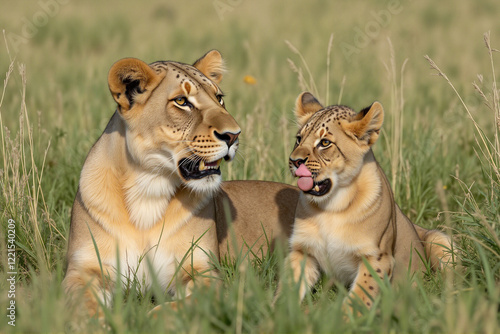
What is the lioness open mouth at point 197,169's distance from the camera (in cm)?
450

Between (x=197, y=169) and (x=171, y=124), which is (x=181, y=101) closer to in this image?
(x=171, y=124)

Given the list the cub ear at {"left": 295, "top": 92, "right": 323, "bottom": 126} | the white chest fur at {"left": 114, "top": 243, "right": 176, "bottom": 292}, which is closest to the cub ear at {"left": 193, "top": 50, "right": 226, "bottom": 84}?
the cub ear at {"left": 295, "top": 92, "right": 323, "bottom": 126}

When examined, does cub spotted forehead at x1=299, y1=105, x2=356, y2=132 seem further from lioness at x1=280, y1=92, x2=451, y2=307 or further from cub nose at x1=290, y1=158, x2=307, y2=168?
cub nose at x1=290, y1=158, x2=307, y2=168

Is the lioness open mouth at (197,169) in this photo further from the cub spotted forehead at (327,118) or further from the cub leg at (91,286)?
the cub leg at (91,286)

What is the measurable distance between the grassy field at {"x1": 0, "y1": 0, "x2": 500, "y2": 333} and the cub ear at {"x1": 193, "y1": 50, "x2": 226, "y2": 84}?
2.91 ft

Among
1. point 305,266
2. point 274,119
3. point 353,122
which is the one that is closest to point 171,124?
point 353,122

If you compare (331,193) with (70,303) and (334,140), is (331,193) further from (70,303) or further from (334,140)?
(70,303)

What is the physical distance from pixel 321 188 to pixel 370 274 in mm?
620

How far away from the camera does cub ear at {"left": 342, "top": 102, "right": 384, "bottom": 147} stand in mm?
4633

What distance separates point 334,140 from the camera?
15.3ft

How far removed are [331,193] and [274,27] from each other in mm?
9831

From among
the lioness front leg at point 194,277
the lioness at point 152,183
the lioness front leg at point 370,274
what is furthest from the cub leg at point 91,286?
the lioness front leg at point 370,274

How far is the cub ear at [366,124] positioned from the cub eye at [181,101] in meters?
1.04

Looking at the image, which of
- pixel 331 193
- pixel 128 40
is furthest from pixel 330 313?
pixel 128 40
